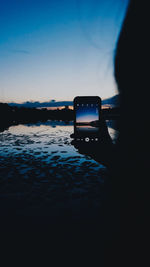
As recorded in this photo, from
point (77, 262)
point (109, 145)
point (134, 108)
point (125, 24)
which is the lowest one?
point (77, 262)

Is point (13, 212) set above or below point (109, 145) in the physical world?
below

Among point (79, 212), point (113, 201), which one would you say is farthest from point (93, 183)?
point (79, 212)

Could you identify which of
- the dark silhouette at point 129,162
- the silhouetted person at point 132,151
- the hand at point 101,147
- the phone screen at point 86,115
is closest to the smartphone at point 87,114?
the phone screen at point 86,115

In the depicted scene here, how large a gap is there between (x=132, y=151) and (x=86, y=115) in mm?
3777

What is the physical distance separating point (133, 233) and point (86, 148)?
8931mm

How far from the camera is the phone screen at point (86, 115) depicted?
12016 mm

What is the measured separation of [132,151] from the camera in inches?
400

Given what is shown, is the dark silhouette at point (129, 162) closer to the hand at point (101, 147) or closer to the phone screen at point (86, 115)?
the hand at point (101, 147)

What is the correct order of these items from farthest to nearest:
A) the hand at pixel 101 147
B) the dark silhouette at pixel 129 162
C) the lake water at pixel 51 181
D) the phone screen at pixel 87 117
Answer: the phone screen at pixel 87 117 → the hand at pixel 101 147 → the lake water at pixel 51 181 → the dark silhouette at pixel 129 162

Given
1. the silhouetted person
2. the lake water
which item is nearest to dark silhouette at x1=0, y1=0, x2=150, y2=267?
the silhouetted person

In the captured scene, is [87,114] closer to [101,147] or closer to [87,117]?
[87,117]

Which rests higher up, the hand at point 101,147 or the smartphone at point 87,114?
the smartphone at point 87,114

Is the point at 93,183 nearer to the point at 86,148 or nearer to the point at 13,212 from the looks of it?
the point at 13,212

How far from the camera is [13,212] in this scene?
5004 millimetres
